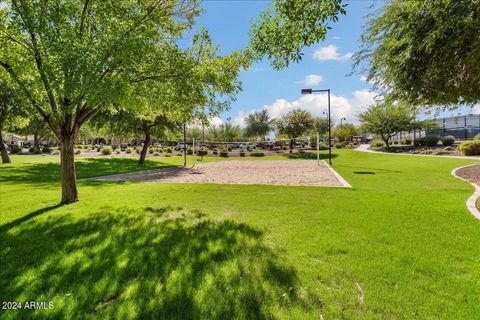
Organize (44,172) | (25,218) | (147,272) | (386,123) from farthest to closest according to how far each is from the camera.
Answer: (386,123), (44,172), (25,218), (147,272)

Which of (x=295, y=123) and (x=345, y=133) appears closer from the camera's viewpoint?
(x=295, y=123)

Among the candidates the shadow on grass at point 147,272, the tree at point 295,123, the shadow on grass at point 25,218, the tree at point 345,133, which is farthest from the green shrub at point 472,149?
the tree at point 345,133

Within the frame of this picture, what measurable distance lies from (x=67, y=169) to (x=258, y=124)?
2223 inches

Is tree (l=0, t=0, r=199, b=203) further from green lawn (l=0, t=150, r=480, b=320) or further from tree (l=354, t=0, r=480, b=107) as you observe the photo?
tree (l=354, t=0, r=480, b=107)

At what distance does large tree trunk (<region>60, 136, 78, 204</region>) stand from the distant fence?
49.2 m

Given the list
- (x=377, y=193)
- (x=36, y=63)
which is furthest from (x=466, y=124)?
(x=36, y=63)

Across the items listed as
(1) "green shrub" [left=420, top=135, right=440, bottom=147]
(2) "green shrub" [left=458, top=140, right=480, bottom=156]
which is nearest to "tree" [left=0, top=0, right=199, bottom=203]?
(2) "green shrub" [left=458, top=140, right=480, bottom=156]

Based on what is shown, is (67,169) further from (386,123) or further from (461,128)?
(461,128)

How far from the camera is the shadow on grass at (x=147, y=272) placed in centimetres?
323

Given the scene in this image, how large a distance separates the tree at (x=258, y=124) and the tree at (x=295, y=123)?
16.7m

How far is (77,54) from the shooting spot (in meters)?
5.88

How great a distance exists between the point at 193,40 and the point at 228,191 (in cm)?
568

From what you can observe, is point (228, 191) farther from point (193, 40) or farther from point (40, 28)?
point (40, 28)

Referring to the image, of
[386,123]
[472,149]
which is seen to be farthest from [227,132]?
[472,149]
